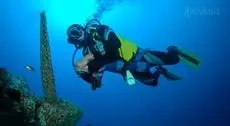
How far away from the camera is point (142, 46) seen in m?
9.59

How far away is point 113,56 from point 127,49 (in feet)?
1.80

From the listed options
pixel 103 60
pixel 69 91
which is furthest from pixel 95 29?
pixel 69 91

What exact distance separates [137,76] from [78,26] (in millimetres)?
2465

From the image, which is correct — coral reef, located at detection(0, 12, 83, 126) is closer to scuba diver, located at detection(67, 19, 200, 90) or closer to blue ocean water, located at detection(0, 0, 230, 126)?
scuba diver, located at detection(67, 19, 200, 90)

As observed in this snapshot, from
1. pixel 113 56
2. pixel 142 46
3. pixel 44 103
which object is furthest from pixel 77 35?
pixel 142 46

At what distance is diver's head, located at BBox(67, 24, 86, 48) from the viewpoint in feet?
26.4

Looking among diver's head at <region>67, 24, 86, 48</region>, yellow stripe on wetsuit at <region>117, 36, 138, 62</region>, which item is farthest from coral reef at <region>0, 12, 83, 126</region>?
yellow stripe on wetsuit at <region>117, 36, 138, 62</region>

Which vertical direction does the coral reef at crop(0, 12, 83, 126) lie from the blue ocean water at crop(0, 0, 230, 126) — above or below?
below

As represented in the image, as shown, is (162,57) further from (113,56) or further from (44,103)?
(44,103)

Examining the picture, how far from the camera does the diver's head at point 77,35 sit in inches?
317

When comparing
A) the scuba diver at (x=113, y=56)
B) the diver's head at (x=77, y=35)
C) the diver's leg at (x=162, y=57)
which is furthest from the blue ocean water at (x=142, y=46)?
the diver's head at (x=77, y=35)

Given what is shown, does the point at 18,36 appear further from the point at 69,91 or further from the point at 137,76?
the point at 137,76

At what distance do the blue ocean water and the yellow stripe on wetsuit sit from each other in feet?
1.26

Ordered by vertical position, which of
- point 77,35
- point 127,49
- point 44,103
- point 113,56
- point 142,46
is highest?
point 142,46
